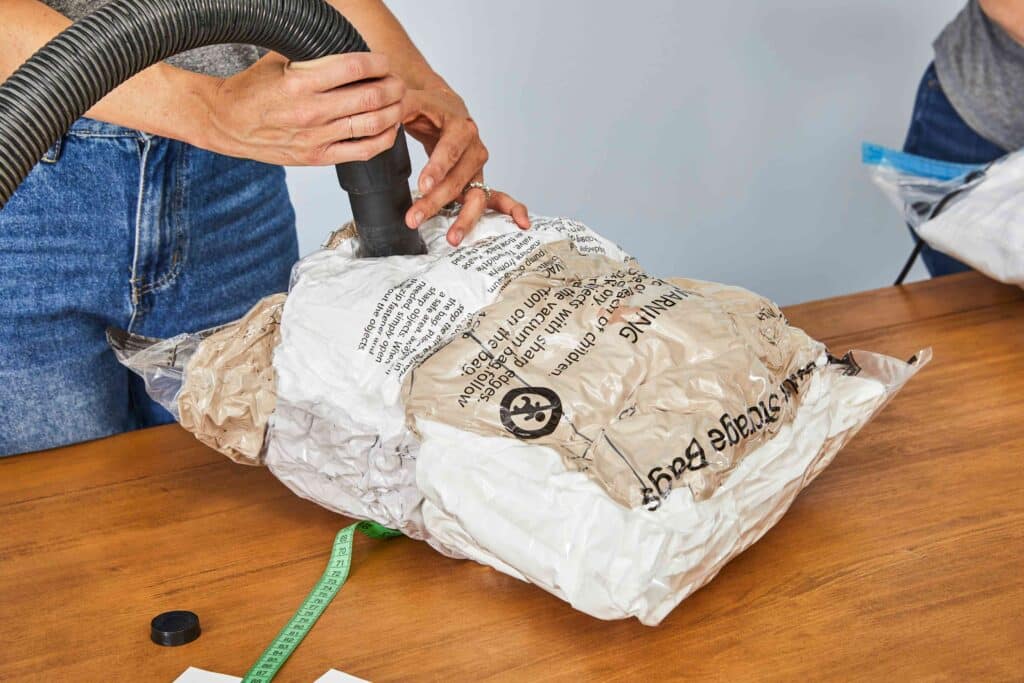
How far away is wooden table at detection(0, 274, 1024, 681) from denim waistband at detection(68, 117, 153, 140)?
0.91 feet

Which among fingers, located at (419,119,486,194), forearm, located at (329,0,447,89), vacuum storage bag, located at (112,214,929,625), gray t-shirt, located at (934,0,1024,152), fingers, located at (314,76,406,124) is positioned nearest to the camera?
vacuum storage bag, located at (112,214,929,625)

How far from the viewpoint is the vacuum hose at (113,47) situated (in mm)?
482

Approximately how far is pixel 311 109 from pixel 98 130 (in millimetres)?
310

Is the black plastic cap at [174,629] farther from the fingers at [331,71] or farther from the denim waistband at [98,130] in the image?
the denim waistband at [98,130]

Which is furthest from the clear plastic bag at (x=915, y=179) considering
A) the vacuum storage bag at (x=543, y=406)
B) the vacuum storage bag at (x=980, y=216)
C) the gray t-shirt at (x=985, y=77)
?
the vacuum storage bag at (x=543, y=406)

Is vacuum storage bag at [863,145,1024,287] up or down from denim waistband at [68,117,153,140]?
up

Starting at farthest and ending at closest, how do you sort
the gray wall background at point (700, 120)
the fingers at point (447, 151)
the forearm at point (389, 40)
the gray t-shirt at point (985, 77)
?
the gray wall background at point (700, 120) < the gray t-shirt at point (985, 77) < the forearm at point (389, 40) < the fingers at point (447, 151)

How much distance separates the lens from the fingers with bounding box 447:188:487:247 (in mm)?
767

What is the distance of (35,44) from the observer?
0.77 metres

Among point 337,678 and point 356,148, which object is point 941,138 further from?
point 337,678

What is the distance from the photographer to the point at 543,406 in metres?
0.62

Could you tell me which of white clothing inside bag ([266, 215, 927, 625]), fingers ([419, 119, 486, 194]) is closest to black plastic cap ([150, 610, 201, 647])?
white clothing inside bag ([266, 215, 927, 625])

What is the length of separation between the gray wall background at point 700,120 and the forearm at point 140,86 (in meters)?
1.14

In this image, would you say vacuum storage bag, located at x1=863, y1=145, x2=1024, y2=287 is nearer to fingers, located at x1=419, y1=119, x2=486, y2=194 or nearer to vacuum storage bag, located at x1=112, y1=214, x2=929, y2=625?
vacuum storage bag, located at x1=112, y1=214, x2=929, y2=625
